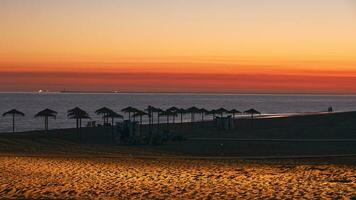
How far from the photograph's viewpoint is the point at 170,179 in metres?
14.2

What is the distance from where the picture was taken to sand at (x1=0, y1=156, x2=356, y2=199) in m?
11.8

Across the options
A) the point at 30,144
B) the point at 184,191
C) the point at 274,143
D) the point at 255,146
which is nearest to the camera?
the point at 184,191

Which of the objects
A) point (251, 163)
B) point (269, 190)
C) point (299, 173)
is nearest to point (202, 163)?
point (251, 163)

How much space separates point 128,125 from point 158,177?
1782 cm

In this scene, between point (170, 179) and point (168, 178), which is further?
point (168, 178)

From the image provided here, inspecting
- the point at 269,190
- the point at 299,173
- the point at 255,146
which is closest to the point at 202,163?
the point at 299,173

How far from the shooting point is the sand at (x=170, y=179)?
38.8 feet

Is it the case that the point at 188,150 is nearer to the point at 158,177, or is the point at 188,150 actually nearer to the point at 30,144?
the point at 30,144

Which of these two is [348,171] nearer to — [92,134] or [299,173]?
[299,173]

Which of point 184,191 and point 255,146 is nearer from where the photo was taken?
point 184,191

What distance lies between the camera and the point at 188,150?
27.3m

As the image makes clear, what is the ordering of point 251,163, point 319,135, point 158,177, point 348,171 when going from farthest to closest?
point 319,135 < point 251,163 < point 348,171 < point 158,177

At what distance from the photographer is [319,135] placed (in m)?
37.3

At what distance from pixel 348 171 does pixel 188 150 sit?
12349mm
